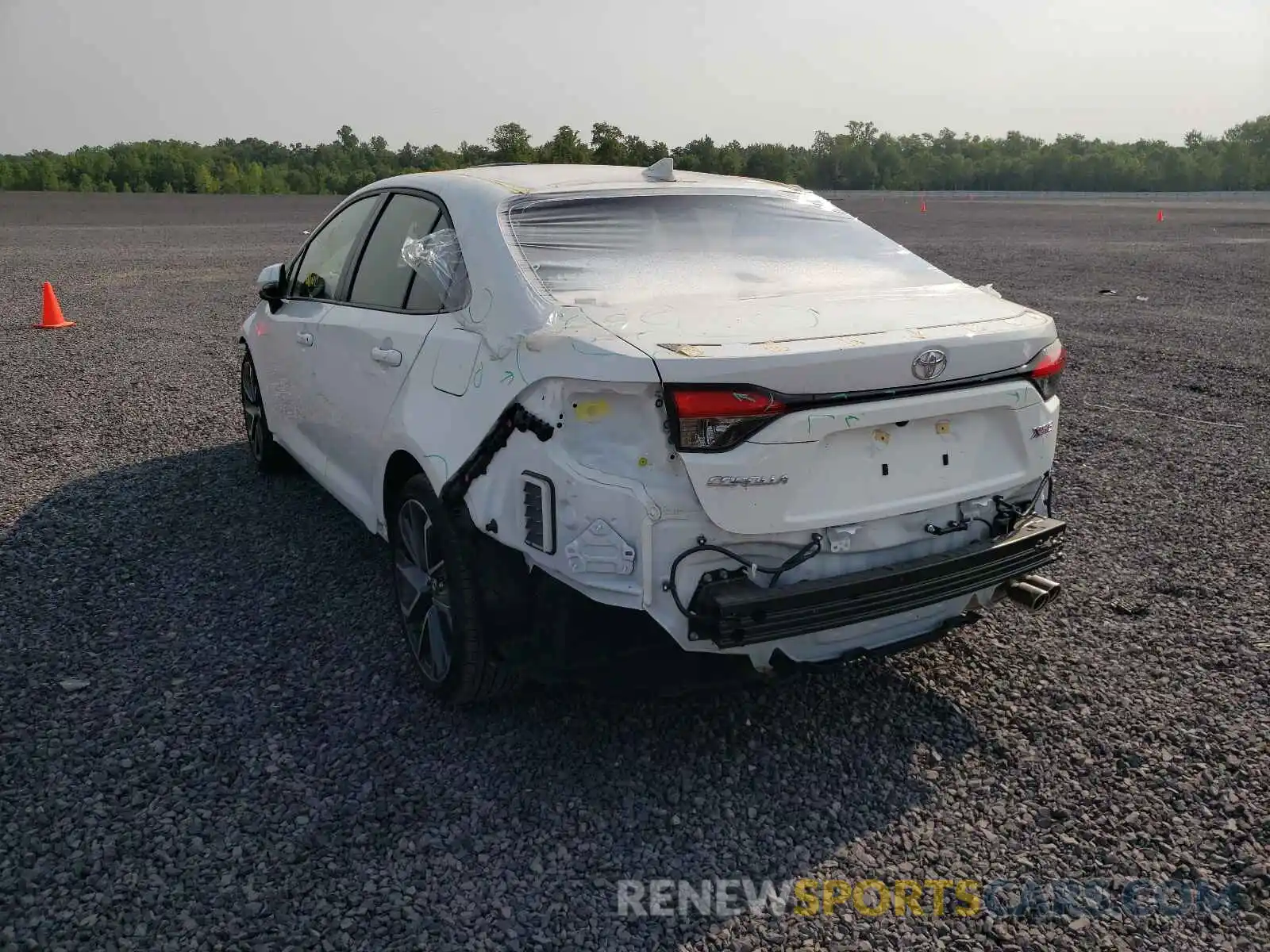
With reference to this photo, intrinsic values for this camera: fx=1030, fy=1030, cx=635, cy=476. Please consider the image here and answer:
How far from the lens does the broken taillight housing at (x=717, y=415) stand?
262cm

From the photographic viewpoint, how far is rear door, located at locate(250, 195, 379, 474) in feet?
15.0

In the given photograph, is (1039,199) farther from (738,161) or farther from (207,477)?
(207,477)

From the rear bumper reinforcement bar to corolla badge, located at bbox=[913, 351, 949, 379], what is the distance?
20.9 inches

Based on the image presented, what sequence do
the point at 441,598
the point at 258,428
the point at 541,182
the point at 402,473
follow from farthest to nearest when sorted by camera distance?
the point at 258,428
the point at 541,182
the point at 402,473
the point at 441,598

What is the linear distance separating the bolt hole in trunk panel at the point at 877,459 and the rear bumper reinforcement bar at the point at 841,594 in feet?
0.51

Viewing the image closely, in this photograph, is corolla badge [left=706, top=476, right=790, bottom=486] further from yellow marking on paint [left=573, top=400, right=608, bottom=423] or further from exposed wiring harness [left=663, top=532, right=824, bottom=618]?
yellow marking on paint [left=573, top=400, right=608, bottom=423]

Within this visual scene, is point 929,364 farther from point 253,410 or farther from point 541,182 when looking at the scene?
point 253,410

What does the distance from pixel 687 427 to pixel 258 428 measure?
13.0 feet

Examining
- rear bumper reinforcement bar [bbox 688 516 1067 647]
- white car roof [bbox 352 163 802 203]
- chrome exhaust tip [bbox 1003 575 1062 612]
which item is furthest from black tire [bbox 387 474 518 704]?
chrome exhaust tip [bbox 1003 575 1062 612]

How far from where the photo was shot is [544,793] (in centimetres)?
304

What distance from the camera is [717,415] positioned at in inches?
104

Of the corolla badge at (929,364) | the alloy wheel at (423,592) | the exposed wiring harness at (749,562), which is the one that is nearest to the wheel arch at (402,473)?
the alloy wheel at (423,592)

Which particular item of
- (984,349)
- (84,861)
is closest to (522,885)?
(84,861)

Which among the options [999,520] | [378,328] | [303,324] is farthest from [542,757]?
[303,324]
